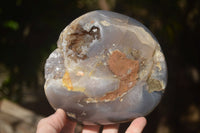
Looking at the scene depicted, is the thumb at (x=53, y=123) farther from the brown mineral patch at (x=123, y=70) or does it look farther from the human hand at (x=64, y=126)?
the brown mineral patch at (x=123, y=70)

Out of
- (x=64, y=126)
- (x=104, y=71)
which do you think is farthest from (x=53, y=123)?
(x=104, y=71)

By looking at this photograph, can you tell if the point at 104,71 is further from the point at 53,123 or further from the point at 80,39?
the point at 53,123

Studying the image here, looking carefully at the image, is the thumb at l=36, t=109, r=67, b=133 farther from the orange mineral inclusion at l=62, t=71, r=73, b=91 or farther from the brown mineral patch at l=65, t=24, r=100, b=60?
the brown mineral patch at l=65, t=24, r=100, b=60

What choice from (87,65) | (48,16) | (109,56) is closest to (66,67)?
(87,65)

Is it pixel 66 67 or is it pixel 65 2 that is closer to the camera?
pixel 66 67

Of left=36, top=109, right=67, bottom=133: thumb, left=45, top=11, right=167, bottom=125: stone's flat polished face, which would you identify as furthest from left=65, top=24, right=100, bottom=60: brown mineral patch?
left=36, top=109, right=67, bottom=133: thumb

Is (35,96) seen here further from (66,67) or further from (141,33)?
(141,33)
